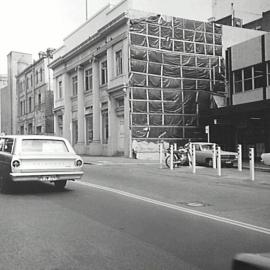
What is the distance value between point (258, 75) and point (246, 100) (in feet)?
6.30

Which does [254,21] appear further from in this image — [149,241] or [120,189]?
[149,241]

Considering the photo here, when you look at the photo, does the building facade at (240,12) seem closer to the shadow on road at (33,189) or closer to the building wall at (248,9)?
the building wall at (248,9)

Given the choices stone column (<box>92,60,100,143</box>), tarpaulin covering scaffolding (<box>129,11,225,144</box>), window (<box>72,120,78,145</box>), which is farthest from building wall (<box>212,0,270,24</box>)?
window (<box>72,120,78,145</box>)

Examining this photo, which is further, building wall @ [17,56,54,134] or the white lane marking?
building wall @ [17,56,54,134]

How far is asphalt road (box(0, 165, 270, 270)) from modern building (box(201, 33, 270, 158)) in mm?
16550

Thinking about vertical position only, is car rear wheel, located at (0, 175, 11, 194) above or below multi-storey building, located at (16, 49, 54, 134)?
below

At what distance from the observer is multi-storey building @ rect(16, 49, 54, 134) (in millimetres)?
53250

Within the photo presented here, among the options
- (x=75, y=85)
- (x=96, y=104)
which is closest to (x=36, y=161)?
(x=96, y=104)

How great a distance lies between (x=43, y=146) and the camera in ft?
39.9

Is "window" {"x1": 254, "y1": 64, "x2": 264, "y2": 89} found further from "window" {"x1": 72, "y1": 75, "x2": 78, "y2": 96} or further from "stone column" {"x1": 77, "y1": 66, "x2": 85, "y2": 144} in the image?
"window" {"x1": 72, "y1": 75, "x2": 78, "y2": 96}

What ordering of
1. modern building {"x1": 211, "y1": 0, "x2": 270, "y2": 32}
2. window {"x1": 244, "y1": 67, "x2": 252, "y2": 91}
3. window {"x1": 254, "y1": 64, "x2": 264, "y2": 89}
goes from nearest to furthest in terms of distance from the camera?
window {"x1": 254, "y1": 64, "x2": 264, "y2": 89} < window {"x1": 244, "y1": 67, "x2": 252, "y2": 91} < modern building {"x1": 211, "y1": 0, "x2": 270, "y2": 32}

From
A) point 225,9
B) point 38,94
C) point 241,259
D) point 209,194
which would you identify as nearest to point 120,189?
point 209,194

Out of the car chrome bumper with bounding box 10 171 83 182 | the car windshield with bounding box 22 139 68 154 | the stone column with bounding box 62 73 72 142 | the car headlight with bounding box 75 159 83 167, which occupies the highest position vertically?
the stone column with bounding box 62 73 72 142

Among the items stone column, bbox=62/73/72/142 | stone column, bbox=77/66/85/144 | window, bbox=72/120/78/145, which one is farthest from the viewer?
stone column, bbox=62/73/72/142
